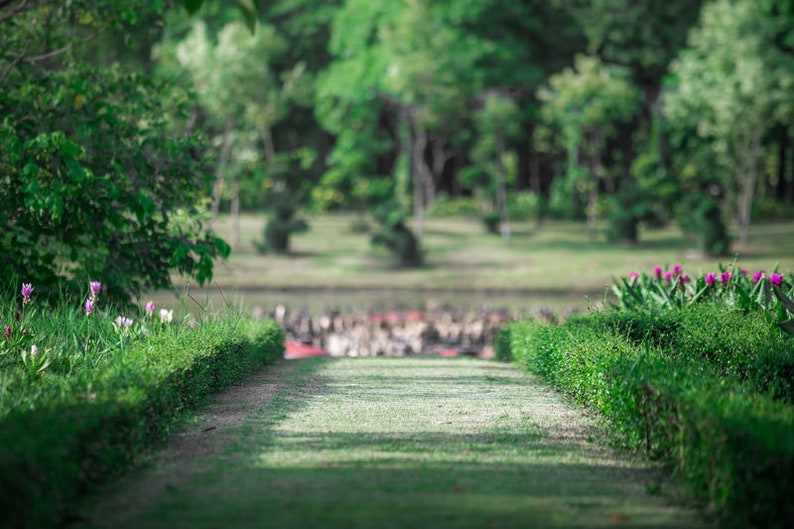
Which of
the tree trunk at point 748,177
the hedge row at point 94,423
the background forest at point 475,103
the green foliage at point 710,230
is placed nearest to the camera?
the hedge row at point 94,423

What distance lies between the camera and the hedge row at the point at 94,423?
453cm

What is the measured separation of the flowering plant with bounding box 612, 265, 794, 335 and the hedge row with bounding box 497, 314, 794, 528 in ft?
4.49

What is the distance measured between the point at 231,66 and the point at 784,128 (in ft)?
79.0

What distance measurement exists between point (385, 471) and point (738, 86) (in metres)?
32.0

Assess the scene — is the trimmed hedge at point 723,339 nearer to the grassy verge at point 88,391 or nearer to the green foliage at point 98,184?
the grassy verge at point 88,391

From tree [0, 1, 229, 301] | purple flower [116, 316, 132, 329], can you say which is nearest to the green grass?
tree [0, 1, 229, 301]

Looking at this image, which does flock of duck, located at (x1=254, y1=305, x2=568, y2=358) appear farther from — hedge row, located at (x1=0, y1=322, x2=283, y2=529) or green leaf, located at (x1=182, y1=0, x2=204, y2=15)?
green leaf, located at (x1=182, y1=0, x2=204, y2=15)

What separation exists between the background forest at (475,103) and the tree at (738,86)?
0.09 meters

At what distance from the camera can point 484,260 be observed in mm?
32469

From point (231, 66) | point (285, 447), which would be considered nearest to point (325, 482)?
point (285, 447)

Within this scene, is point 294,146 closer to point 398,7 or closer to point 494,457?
point 398,7

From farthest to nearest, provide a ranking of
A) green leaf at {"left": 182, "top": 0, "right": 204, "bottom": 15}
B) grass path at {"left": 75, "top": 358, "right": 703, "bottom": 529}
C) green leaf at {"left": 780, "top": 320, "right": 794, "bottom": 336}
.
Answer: green leaf at {"left": 780, "top": 320, "right": 794, "bottom": 336}
grass path at {"left": 75, "top": 358, "right": 703, "bottom": 529}
green leaf at {"left": 182, "top": 0, "right": 204, "bottom": 15}

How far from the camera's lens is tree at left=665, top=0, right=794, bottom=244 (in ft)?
109

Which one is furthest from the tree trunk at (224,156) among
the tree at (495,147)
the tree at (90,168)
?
the tree at (90,168)
